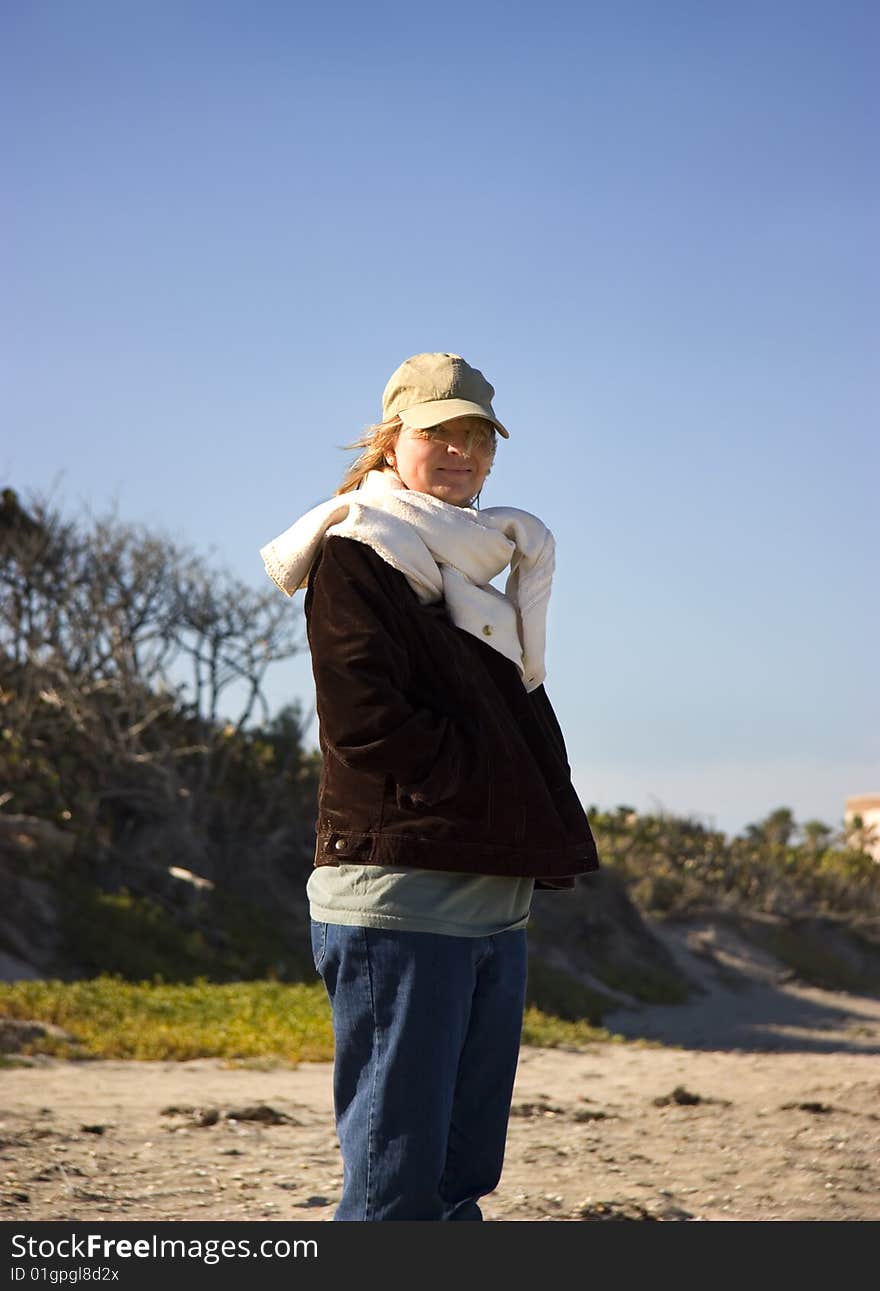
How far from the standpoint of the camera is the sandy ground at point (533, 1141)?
5.04 meters

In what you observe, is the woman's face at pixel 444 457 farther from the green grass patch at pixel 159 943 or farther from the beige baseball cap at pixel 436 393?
the green grass patch at pixel 159 943

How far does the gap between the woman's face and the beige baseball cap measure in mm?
33

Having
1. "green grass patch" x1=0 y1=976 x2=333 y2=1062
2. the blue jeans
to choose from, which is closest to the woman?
the blue jeans

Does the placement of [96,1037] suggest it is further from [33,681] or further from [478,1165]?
[33,681]

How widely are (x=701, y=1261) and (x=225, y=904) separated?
15.5 metres

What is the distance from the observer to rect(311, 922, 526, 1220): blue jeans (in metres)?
2.74

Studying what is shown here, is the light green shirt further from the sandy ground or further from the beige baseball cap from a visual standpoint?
the sandy ground

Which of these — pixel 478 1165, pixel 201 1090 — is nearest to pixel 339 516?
pixel 478 1165

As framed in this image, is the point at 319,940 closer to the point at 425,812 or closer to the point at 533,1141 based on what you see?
the point at 425,812

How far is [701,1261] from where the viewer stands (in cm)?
330

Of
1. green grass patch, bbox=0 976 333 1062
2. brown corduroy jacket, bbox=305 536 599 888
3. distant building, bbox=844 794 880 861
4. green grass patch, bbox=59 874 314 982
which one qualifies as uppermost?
distant building, bbox=844 794 880 861

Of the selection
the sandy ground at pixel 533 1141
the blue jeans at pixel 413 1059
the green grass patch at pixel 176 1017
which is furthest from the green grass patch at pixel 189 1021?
the blue jeans at pixel 413 1059

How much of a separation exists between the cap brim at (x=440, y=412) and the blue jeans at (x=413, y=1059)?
42.8 inches

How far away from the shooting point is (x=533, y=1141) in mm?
6492
